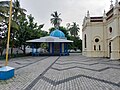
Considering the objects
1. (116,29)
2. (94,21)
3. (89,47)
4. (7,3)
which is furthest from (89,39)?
(7,3)

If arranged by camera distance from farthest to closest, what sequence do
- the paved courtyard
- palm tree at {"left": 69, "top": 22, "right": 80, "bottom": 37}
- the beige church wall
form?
palm tree at {"left": 69, "top": 22, "right": 80, "bottom": 37}
the beige church wall
the paved courtyard

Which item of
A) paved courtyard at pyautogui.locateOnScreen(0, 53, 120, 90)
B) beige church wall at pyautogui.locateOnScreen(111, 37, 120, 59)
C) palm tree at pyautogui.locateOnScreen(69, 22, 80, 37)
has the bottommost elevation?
paved courtyard at pyautogui.locateOnScreen(0, 53, 120, 90)

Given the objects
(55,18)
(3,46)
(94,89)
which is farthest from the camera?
(55,18)

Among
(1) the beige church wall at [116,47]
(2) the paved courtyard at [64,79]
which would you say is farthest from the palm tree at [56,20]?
(2) the paved courtyard at [64,79]

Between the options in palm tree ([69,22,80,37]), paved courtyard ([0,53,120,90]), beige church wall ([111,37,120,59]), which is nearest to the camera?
paved courtyard ([0,53,120,90])

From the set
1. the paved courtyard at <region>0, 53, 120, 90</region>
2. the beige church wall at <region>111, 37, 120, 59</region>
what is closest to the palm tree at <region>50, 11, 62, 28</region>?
the beige church wall at <region>111, 37, 120, 59</region>

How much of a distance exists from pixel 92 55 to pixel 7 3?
697 inches

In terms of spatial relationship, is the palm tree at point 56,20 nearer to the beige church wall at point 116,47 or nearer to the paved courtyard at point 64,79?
the beige church wall at point 116,47

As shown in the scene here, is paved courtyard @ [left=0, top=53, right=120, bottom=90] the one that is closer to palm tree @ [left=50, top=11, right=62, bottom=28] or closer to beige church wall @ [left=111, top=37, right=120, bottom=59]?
beige church wall @ [left=111, top=37, right=120, bottom=59]

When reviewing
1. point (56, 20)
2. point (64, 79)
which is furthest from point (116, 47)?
point (56, 20)

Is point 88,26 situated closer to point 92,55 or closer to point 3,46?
point 92,55

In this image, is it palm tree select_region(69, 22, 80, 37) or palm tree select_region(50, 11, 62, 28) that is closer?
palm tree select_region(50, 11, 62, 28)

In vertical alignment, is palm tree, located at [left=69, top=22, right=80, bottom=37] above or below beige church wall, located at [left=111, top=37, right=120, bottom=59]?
above

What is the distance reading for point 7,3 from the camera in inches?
739
